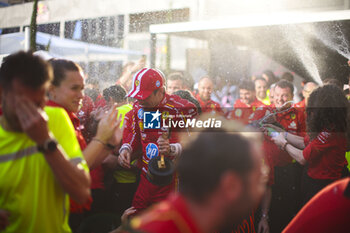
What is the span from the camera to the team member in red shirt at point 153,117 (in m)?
3.52

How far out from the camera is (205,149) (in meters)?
1.45

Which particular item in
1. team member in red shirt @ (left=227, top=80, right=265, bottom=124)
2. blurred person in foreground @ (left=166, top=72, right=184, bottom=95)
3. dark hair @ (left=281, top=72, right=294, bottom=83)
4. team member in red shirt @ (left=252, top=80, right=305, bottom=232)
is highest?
dark hair @ (left=281, top=72, right=294, bottom=83)

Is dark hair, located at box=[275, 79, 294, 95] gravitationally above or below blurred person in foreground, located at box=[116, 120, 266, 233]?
above

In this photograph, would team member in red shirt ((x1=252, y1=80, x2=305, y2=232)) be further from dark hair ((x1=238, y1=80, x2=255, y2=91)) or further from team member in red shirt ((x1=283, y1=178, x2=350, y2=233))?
team member in red shirt ((x1=283, y1=178, x2=350, y2=233))

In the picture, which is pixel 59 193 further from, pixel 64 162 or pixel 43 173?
pixel 64 162

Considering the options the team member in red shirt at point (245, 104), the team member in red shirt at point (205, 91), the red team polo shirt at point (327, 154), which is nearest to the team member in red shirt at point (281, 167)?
the team member in red shirt at point (245, 104)

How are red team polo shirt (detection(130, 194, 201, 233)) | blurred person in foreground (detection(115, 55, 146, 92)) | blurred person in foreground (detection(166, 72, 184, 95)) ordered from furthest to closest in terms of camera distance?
blurred person in foreground (detection(166, 72, 184, 95)), blurred person in foreground (detection(115, 55, 146, 92)), red team polo shirt (detection(130, 194, 201, 233))

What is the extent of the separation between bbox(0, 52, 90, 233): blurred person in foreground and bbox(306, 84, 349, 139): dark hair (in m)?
2.48

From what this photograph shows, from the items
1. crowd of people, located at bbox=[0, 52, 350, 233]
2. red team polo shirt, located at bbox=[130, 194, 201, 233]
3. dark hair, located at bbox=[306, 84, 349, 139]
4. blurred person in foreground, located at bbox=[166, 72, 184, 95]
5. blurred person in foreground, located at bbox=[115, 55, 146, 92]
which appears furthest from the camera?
blurred person in foreground, located at bbox=[166, 72, 184, 95]

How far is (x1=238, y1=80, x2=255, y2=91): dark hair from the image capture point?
447 centimetres

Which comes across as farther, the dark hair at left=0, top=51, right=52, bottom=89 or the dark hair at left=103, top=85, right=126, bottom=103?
the dark hair at left=103, top=85, right=126, bottom=103

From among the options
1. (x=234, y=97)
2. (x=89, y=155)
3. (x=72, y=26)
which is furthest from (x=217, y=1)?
(x=89, y=155)

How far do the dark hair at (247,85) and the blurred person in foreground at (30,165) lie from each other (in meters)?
2.99

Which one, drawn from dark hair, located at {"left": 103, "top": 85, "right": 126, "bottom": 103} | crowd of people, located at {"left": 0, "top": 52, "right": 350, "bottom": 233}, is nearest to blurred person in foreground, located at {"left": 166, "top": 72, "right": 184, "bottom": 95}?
crowd of people, located at {"left": 0, "top": 52, "right": 350, "bottom": 233}
